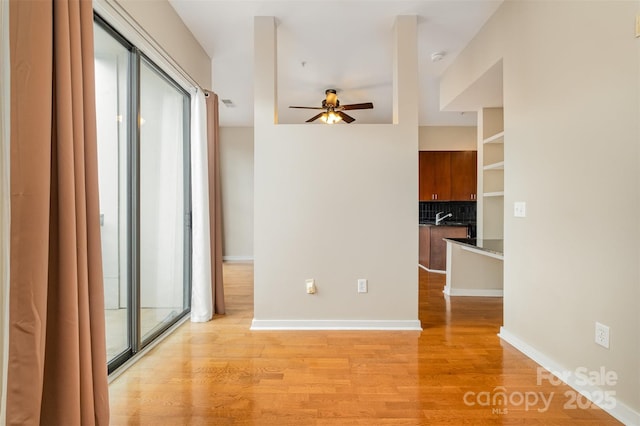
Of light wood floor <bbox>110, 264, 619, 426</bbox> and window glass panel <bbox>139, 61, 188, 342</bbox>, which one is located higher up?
window glass panel <bbox>139, 61, 188, 342</bbox>

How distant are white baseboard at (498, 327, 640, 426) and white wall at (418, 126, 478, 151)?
4702 mm

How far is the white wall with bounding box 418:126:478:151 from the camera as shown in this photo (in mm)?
6719

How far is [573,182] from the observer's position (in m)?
2.03

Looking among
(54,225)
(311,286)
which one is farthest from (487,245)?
(54,225)

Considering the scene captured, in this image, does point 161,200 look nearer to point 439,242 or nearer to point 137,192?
point 137,192

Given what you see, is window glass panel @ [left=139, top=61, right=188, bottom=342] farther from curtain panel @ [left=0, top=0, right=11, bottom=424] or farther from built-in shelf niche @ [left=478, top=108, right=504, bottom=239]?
built-in shelf niche @ [left=478, top=108, right=504, bottom=239]

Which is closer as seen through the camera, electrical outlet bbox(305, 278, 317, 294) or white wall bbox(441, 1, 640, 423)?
white wall bbox(441, 1, 640, 423)

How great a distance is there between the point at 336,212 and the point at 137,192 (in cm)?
167

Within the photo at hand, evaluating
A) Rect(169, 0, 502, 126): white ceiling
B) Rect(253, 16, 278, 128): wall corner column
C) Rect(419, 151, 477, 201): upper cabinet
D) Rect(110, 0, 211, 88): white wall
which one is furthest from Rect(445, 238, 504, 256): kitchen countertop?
Rect(110, 0, 211, 88): white wall

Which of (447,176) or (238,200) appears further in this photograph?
(238,200)

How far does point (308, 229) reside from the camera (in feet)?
9.93

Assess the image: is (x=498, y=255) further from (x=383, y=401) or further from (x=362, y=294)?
(x=383, y=401)

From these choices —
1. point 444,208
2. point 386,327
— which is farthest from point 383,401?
point 444,208

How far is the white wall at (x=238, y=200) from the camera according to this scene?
6934 millimetres
